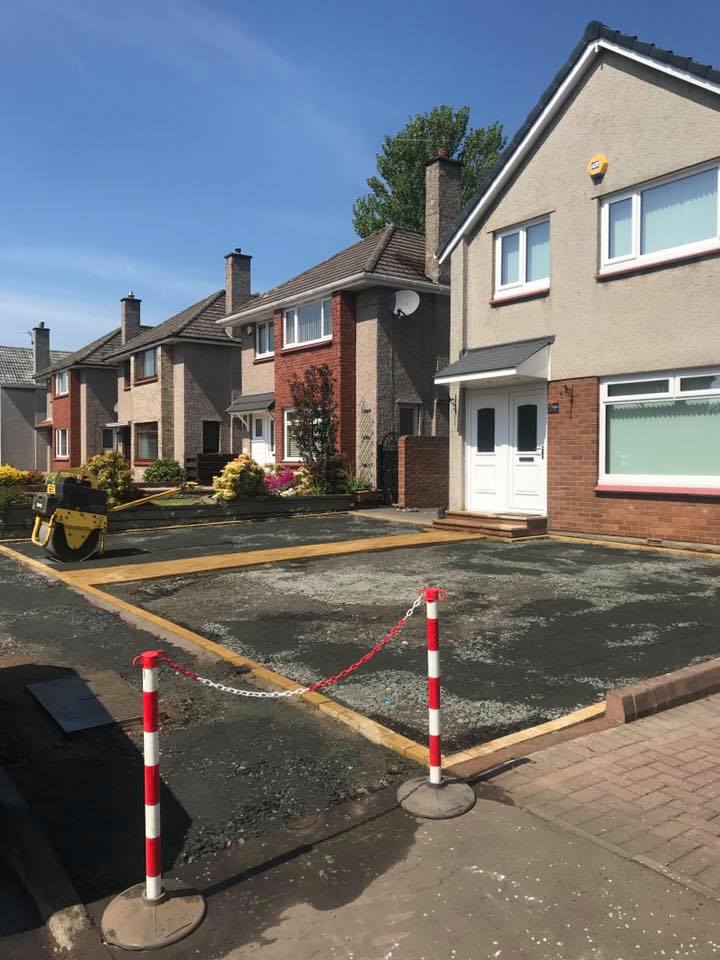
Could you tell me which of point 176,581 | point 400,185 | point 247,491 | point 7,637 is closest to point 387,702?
point 7,637

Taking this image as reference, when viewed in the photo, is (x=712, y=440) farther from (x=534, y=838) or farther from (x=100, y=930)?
(x=100, y=930)

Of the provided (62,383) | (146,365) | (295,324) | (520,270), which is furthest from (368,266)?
(62,383)

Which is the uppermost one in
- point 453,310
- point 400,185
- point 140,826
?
point 400,185

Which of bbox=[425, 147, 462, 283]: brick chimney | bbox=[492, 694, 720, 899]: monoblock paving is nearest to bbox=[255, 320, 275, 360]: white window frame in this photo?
bbox=[425, 147, 462, 283]: brick chimney

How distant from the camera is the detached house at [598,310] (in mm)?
11625

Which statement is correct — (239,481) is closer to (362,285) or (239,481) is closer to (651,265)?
→ (362,285)

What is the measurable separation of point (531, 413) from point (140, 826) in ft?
39.6

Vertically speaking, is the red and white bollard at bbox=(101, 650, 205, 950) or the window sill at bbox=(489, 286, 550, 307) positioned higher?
the window sill at bbox=(489, 286, 550, 307)

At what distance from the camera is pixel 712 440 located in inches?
453

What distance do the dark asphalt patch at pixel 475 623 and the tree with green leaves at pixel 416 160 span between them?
37444mm

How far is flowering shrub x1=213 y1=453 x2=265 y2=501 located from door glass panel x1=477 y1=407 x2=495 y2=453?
222 inches

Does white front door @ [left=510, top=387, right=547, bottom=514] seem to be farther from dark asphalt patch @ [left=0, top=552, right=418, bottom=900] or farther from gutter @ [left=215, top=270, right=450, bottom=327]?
dark asphalt patch @ [left=0, top=552, right=418, bottom=900]

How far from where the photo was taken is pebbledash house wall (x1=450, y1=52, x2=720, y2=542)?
38.0 feet

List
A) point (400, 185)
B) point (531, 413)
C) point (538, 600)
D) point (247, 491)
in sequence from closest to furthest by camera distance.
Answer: point (538, 600)
point (531, 413)
point (247, 491)
point (400, 185)
